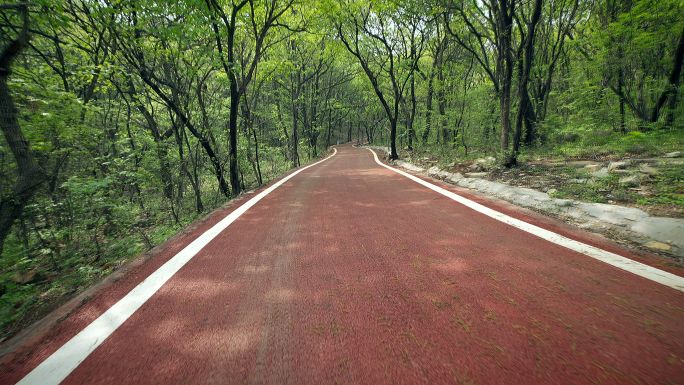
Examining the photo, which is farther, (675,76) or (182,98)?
(675,76)

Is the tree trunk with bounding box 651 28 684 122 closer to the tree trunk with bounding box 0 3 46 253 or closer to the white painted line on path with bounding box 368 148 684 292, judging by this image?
the white painted line on path with bounding box 368 148 684 292

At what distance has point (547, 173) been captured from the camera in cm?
562

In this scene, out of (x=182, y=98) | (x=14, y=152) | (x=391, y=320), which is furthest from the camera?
(x=182, y=98)

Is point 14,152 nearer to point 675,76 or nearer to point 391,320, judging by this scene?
point 391,320

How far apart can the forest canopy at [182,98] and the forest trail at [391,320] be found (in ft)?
6.32

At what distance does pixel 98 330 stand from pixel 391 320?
1735 millimetres

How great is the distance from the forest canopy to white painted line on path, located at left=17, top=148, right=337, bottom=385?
143cm

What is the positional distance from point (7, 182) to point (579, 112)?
60.9 ft

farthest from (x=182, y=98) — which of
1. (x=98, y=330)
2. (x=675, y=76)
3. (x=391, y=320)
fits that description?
(x=675, y=76)

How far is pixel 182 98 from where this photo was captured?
815 centimetres

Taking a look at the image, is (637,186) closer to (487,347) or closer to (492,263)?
(492,263)

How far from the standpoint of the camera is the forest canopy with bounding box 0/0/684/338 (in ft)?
15.9

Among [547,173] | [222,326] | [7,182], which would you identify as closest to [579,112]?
[547,173]

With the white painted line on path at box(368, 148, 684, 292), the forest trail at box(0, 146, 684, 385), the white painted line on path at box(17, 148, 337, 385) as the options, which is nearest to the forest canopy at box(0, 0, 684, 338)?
the white painted line on path at box(17, 148, 337, 385)
